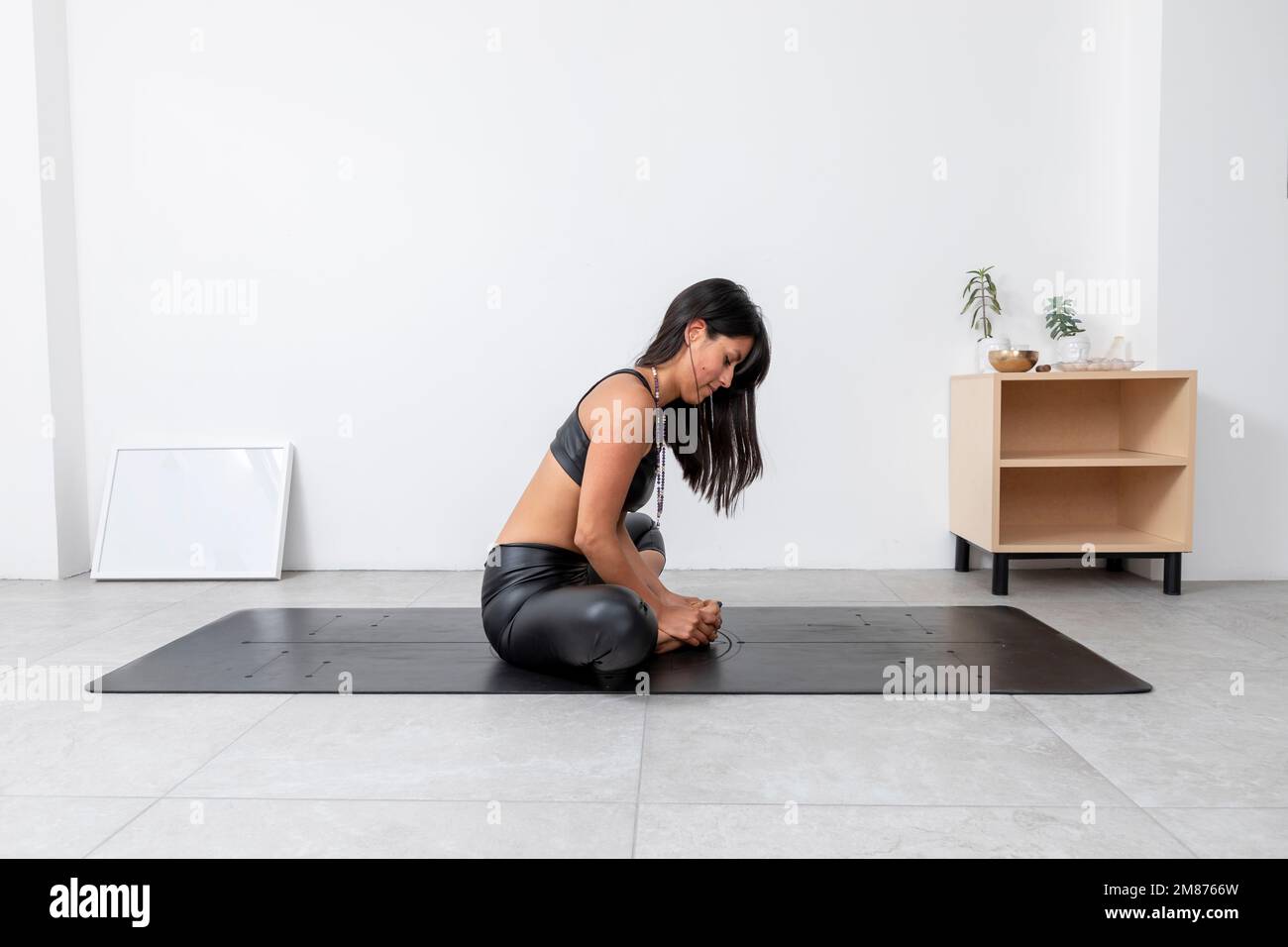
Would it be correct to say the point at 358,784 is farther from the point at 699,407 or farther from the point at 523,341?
the point at 523,341

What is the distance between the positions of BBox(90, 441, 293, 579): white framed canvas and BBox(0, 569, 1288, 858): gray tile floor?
1.32 meters

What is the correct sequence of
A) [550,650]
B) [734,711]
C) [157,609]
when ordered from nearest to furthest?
[734,711] → [550,650] → [157,609]

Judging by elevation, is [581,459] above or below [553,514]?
above

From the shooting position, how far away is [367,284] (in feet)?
13.3

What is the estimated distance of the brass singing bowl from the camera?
3562 mm

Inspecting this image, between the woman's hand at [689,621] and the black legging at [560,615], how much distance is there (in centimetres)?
20

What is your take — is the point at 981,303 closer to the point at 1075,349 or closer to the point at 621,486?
the point at 1075,349

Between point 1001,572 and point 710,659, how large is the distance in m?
1.45

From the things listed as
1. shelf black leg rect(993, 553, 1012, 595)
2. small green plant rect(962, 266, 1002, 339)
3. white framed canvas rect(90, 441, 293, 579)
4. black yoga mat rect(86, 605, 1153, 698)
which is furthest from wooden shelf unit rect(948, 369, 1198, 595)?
white framed canvas rect(90, 441, 293, 579)

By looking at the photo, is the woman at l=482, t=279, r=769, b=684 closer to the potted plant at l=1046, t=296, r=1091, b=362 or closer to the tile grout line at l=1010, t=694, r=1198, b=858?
the tile grout line at l=1010, t=694, r=1198, b=858

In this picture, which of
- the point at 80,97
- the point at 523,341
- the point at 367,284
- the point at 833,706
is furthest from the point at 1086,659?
the point at 80,97

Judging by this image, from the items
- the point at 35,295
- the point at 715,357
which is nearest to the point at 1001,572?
the point at 715,357

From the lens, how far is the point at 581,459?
235cm

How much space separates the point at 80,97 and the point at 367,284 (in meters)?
1.47
